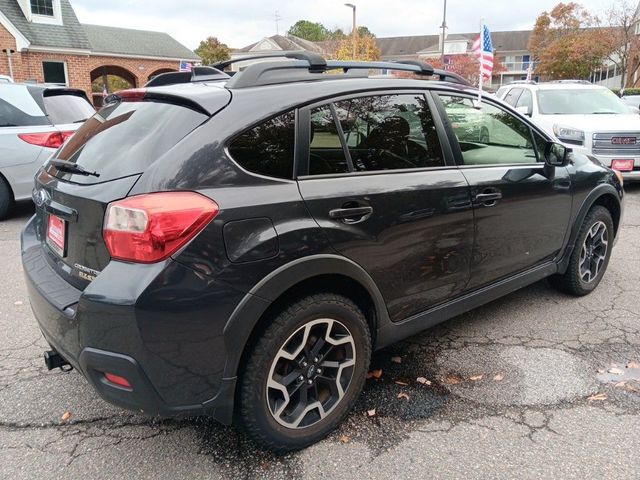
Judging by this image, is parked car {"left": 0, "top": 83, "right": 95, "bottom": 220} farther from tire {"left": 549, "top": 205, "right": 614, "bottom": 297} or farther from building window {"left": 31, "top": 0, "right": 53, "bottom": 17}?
building window {"left": 31, "top": 0, "right": 53, "bottom": 17}

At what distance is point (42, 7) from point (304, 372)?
25.5 metres

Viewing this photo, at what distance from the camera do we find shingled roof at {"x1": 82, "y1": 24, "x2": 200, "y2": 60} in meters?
28.6

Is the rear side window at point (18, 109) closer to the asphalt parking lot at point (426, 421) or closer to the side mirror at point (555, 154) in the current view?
the asphalt parking lot at point (426, 421)

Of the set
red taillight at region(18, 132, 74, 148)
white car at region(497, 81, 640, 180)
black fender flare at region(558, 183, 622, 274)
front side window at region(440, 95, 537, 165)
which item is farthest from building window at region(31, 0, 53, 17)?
black fender flare at region(558, 183, 622, 274)

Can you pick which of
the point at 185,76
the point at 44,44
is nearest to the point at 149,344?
the point at 185,76

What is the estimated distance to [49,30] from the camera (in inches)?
871

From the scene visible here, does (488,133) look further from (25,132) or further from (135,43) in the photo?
(135,43)

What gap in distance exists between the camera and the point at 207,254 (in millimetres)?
2023

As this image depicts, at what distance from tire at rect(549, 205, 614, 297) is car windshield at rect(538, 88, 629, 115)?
608cm

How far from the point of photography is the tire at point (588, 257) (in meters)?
4.12

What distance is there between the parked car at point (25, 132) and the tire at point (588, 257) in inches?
237

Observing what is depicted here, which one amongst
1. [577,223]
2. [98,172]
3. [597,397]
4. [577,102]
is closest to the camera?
[98,172]

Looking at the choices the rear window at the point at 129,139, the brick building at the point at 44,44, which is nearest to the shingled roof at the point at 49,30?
the brick building at the point at 44,44

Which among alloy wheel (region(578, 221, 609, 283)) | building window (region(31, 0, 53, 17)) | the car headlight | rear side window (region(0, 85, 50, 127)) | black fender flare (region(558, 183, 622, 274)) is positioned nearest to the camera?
black fender flare (region(558, 183, 622, 274))
